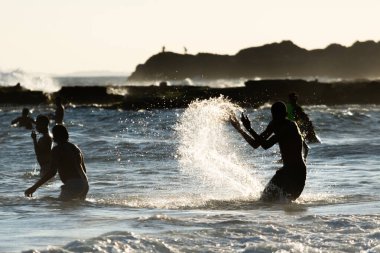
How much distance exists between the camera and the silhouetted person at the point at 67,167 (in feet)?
39.6

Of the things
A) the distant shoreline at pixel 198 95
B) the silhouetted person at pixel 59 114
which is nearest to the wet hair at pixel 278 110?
the silhouetted person at pixel 59 114

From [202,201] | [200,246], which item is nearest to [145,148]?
[202,201]

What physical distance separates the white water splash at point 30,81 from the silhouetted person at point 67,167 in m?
76.5

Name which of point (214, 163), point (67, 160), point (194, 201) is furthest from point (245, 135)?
point (214, 163)

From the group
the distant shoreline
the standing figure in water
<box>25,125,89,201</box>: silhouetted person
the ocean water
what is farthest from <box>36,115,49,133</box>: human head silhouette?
the distant shoreline

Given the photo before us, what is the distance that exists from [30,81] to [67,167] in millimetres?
86689

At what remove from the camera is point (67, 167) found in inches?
475

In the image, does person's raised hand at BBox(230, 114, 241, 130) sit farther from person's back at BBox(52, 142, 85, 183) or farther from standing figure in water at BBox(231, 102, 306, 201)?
person's back at BBox(52, 142, 85, 183)

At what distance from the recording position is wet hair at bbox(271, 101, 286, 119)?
12.1 metres

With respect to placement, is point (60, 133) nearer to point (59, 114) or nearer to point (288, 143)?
point (288, 143)

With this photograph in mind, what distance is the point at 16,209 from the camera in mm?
12172

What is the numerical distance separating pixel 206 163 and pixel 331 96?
47208mm

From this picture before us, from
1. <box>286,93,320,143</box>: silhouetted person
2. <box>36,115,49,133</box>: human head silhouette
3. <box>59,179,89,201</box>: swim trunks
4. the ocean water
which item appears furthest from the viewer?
<box>286,93,320,143</box>: silhouetted person

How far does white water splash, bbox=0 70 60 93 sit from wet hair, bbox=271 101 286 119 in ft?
253
